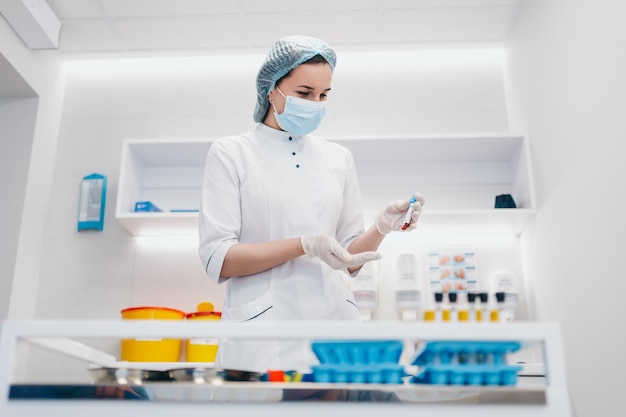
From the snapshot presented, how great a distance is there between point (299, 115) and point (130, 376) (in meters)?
0.96

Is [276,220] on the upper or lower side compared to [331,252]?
upper

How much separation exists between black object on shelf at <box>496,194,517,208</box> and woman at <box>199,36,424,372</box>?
3.97 ft

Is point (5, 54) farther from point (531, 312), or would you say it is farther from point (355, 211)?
point (531, 312)

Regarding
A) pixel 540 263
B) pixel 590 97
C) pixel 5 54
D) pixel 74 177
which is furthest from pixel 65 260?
pixel 590 97

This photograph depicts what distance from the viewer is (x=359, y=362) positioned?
884mm

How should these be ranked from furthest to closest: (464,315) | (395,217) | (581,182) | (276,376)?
(464,315) → (581,182) → (395,217) → (276,376)

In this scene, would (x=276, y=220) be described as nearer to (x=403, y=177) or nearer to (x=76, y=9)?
(x=403, y=177)

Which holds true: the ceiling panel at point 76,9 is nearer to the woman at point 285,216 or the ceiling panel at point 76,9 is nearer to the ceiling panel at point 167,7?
the ceiling panel at point 167,7

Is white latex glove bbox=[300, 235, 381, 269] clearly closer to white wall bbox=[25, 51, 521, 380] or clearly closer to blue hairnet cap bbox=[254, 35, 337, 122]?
blue hairnet cap bbox=[254, 35, 337, 122]

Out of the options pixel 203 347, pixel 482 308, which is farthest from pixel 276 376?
pixel 482 308

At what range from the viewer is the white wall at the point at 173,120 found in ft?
9.82

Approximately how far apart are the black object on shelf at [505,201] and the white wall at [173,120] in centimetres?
26

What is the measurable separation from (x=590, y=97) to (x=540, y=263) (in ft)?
2.70

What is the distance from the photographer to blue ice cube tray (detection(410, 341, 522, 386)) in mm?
854
